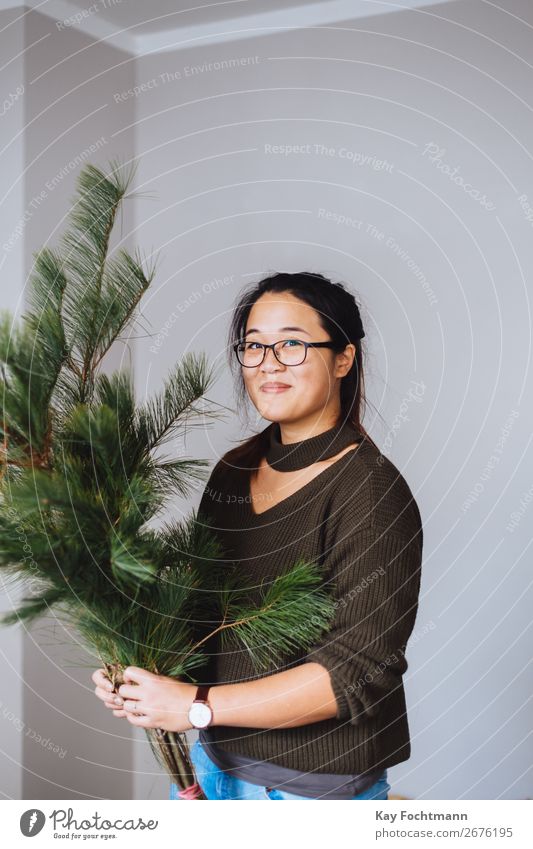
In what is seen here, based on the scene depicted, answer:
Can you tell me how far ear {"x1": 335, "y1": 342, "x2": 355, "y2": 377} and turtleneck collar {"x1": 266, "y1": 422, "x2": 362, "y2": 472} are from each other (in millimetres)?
60

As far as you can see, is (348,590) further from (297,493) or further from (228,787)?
(228,787)

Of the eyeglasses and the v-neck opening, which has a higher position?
the eyeglasses

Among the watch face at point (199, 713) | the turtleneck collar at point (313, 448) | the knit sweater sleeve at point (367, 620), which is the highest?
the turtleneck collar at point (313, 448)

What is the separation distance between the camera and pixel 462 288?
166 cm

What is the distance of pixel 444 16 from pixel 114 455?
1153 mm

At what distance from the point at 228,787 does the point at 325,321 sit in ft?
1.70

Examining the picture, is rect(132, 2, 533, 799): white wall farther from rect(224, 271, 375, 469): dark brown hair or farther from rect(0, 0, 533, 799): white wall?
rect(224, 271, 375, 469): dark brown hair

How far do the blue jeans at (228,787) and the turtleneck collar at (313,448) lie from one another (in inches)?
13.1

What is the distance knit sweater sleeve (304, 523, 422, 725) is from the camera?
2.92ft

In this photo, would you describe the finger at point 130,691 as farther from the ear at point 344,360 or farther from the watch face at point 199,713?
the ear at point 344,360

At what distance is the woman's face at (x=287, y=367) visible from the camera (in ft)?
3.27

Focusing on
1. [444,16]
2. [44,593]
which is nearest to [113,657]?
[44,593]

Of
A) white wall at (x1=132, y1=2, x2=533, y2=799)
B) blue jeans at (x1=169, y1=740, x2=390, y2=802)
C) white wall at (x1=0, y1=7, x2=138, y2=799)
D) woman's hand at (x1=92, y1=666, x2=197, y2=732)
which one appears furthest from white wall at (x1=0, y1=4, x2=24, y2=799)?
woman's hand at (x1=92, y1=666, x2=197, y2=732)

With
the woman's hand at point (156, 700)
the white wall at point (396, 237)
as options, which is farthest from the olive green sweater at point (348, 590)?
the white wall at point (396, 237)
